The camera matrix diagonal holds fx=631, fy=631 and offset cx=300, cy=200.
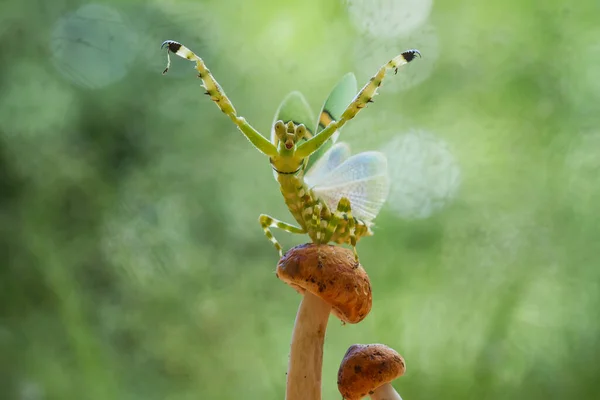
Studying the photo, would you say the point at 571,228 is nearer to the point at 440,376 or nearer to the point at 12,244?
the point at 440,376

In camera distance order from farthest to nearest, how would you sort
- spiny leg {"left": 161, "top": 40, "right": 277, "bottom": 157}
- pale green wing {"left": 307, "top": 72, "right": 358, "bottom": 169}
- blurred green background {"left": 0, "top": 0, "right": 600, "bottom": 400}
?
blurred green background {"left": 0, "top": 0, "right": 600, "bottom": 400}
pale green wing {"left": 307, "top": 72, "right": 358, "bottom": 169}
spiny leg {"left": 161, "top": 40, "right": 277, "bottom": 157}

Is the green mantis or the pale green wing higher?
the pale green wing

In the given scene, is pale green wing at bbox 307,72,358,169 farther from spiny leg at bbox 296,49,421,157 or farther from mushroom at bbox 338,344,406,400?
mushroom at bbox 338,344,406,400

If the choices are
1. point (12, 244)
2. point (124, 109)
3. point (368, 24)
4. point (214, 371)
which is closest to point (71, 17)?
point (124, 109)

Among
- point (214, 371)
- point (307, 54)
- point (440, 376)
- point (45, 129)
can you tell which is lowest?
point (440, 376)

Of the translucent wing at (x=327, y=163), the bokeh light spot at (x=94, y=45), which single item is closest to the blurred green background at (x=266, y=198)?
the bokeh light spot at (x=94, y=45)

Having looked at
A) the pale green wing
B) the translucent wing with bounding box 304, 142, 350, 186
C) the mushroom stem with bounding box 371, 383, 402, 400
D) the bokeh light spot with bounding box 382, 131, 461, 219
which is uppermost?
the bokeh light spot with bounding box 382, 131, 461, 219

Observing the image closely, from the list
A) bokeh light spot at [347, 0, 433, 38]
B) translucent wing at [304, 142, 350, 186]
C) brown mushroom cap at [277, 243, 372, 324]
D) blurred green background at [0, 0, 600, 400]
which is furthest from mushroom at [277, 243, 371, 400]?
bokeh light spot at [347, 0, 433, 38]
